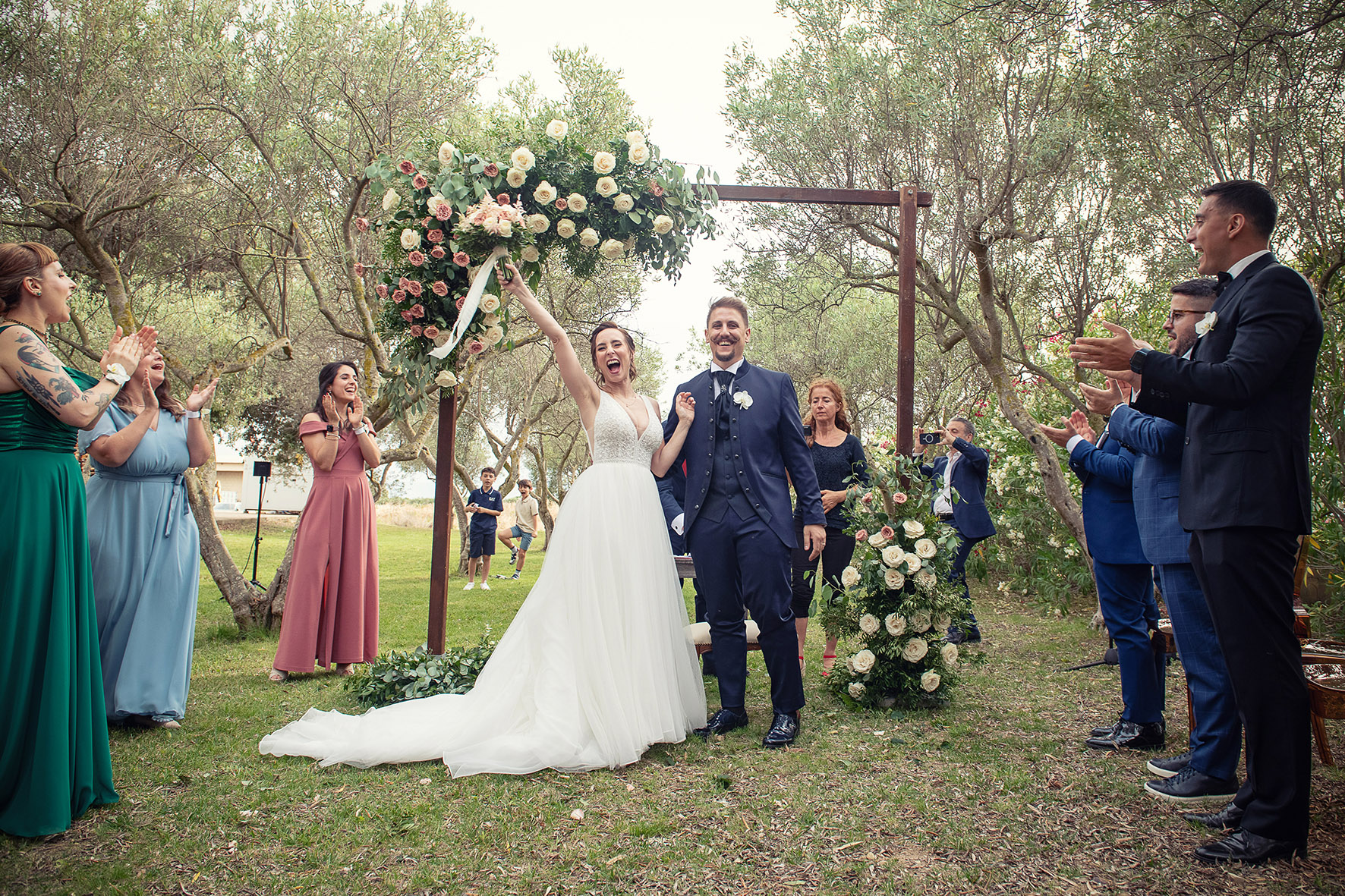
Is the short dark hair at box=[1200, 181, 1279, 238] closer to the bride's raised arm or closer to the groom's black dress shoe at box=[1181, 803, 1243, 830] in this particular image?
the groom's black dress shoe at box=[1181, 803, 1243, 830]

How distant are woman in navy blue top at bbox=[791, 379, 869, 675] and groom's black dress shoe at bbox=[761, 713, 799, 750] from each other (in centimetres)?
140

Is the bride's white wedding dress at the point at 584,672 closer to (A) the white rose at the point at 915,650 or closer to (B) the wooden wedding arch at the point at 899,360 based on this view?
(B) the wooden wedding arch at the point at 899,360

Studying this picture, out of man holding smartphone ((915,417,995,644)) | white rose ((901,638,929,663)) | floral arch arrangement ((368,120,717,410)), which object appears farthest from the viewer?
man holding smartphone ((915,417,995,644))

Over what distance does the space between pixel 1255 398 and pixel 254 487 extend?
137 feet

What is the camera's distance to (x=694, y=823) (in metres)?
3.22

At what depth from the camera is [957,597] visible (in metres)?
5.07

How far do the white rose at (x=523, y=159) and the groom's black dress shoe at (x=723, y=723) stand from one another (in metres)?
3.39

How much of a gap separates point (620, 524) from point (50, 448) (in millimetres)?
2612

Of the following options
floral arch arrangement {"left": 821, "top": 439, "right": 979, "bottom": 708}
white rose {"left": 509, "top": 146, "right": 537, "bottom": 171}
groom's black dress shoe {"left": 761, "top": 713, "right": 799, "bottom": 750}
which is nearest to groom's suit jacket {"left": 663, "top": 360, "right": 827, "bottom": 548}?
floral arch arrangement {"left": 821, "top": 439, "right": 979, "bottom": 708}

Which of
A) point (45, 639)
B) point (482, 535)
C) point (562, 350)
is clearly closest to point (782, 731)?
point (562, 350)

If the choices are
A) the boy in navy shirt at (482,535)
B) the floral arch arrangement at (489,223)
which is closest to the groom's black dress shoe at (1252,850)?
the floral arch arrangement at (489,223)

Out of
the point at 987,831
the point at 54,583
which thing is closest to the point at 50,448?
the point at 54,583

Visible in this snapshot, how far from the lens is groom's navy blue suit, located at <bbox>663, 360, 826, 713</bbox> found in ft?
14.4

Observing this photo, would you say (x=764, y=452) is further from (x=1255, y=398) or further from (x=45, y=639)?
(x=45, y=639)
